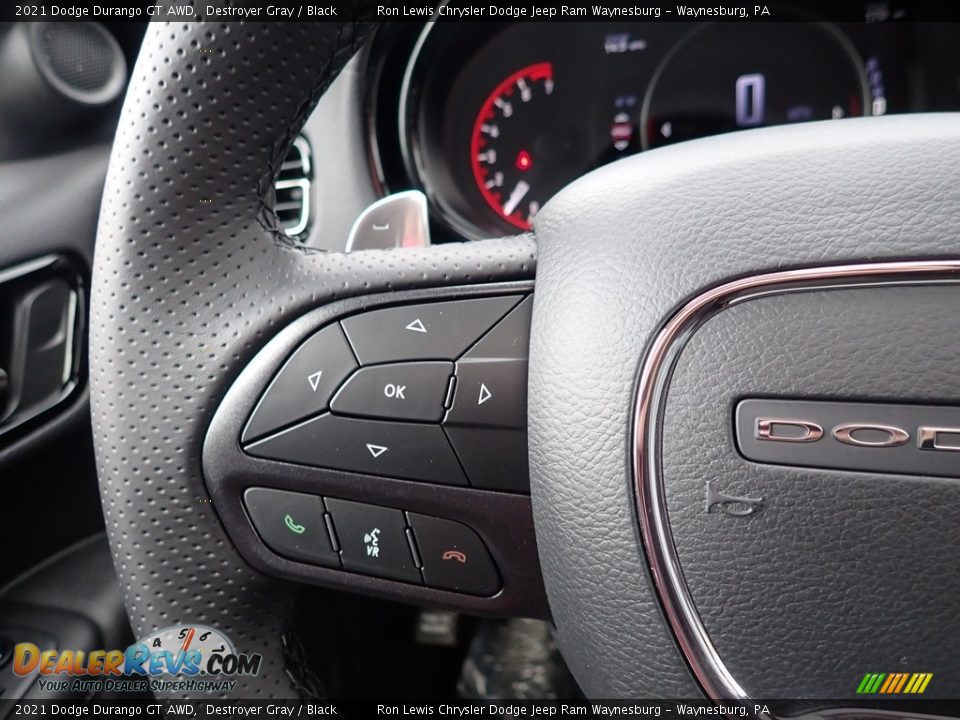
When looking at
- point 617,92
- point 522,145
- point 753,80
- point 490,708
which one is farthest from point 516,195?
point 490,708

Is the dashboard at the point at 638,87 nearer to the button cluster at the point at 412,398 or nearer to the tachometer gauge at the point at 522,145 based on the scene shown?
the tachometer gauge at the point at 522,145

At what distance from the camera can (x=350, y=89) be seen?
1389 mm

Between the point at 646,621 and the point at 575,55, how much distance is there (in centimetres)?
142

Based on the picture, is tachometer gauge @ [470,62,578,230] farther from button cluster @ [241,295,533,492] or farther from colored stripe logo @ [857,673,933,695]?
colored stripe logo @ [857,673,933,695]

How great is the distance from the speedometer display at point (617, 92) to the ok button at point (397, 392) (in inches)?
42.8

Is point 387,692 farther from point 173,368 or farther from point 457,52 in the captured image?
point 457,52

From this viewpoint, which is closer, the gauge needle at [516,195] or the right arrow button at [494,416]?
the right arrow button at [494,416]

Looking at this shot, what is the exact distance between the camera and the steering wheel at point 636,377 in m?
0.52

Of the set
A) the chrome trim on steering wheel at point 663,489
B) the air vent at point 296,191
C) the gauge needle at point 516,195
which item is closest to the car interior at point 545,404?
the chrome trim on steering wheel at point 663,489

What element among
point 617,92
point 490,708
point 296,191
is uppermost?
point 617,92

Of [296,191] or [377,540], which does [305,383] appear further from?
[296,191]

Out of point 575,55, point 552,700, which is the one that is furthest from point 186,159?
point 575,55

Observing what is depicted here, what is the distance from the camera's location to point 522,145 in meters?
1.78

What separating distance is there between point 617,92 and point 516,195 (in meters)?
0.29
